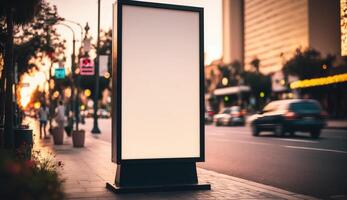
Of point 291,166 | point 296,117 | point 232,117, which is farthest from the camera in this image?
point 232,117

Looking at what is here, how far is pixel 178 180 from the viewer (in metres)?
7.80

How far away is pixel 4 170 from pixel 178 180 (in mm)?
4703

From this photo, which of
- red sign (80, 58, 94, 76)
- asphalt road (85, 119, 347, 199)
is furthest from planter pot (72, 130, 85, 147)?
red sign (80, 58, 94, 76)

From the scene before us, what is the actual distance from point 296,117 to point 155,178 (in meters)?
15.3

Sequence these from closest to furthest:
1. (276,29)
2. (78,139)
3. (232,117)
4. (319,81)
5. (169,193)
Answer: (169,193) < (78,139) < (232,117) < (319,81) < (276,29)

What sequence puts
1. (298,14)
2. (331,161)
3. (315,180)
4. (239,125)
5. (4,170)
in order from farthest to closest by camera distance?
(298,14) < (239,125) < (331,161) < (315,180) < (4,170)

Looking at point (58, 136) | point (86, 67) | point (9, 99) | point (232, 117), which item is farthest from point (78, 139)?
point (232, 117)

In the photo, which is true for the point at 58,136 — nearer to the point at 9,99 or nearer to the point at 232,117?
the point at 9,99

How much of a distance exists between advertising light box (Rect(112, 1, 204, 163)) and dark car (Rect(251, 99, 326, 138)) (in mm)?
14800

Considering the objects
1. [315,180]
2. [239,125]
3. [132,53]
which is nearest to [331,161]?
[315,180]

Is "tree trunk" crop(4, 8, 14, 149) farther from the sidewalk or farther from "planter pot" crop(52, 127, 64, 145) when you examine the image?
"planter pot" crop(52, 127, 64, 145)

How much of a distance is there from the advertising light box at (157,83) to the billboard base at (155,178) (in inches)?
8.1

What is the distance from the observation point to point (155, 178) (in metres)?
7.69

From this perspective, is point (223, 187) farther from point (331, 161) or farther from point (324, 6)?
point (324, 6)
